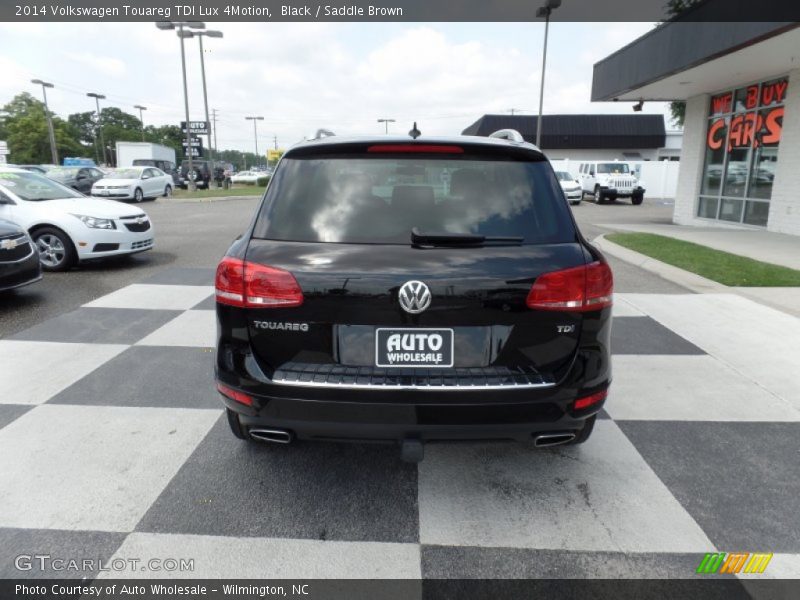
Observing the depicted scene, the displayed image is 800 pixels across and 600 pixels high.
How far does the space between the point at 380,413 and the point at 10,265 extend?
227 inches

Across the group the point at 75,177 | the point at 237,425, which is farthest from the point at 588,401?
the point at 75,177

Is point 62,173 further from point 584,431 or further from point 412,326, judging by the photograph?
point 584,431

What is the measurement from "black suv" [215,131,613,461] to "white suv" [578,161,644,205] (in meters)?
28.5

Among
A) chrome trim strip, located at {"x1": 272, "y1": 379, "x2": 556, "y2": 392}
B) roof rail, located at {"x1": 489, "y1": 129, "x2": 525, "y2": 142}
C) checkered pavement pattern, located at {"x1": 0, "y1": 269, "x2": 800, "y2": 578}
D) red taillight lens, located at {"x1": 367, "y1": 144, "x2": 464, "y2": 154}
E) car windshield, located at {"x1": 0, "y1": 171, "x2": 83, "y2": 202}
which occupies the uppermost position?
roof rail, located at {"x1": 489, "y1": 129, "x2": 525, "y2": 142}

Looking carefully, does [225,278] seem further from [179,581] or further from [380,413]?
[179,581]

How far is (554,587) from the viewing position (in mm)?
2309

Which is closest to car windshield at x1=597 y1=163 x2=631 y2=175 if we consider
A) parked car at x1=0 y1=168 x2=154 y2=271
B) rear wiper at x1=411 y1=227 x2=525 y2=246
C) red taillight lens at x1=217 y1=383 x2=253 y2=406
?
parked car at x1=0 y1=168 x2=154 y2=271

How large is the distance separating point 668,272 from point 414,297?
759cm

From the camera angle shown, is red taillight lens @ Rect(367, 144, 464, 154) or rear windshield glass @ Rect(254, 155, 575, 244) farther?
red taillight lens @ Rect(367, 144, 464, 154)

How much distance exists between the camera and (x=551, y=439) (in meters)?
2.60

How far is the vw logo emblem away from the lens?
2.42 meters

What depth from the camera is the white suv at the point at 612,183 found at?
94.5 feet

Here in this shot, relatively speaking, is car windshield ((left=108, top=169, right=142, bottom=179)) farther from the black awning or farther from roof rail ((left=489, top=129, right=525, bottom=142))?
the black awning

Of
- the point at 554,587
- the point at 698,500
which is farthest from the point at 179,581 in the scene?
the point at 698,500
